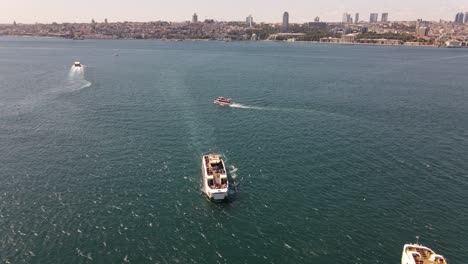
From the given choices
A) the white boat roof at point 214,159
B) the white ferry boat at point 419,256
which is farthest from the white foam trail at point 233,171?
the white ferry boat at point 419,256

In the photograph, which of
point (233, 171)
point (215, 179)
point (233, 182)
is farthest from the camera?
point (233, 171)

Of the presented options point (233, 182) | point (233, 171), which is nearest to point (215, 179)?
point (233, 182)

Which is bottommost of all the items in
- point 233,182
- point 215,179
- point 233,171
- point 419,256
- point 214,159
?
point 419,256

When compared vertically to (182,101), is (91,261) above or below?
below

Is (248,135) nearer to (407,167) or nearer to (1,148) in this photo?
(407,167)

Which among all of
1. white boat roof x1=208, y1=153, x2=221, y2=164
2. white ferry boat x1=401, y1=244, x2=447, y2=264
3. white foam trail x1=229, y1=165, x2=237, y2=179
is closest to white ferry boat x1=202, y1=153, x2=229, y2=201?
white boat roof x1=208, y1=153, x2=221, y2=164

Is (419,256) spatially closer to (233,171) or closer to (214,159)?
(233,171)

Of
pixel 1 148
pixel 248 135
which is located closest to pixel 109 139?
pixel 1 148
